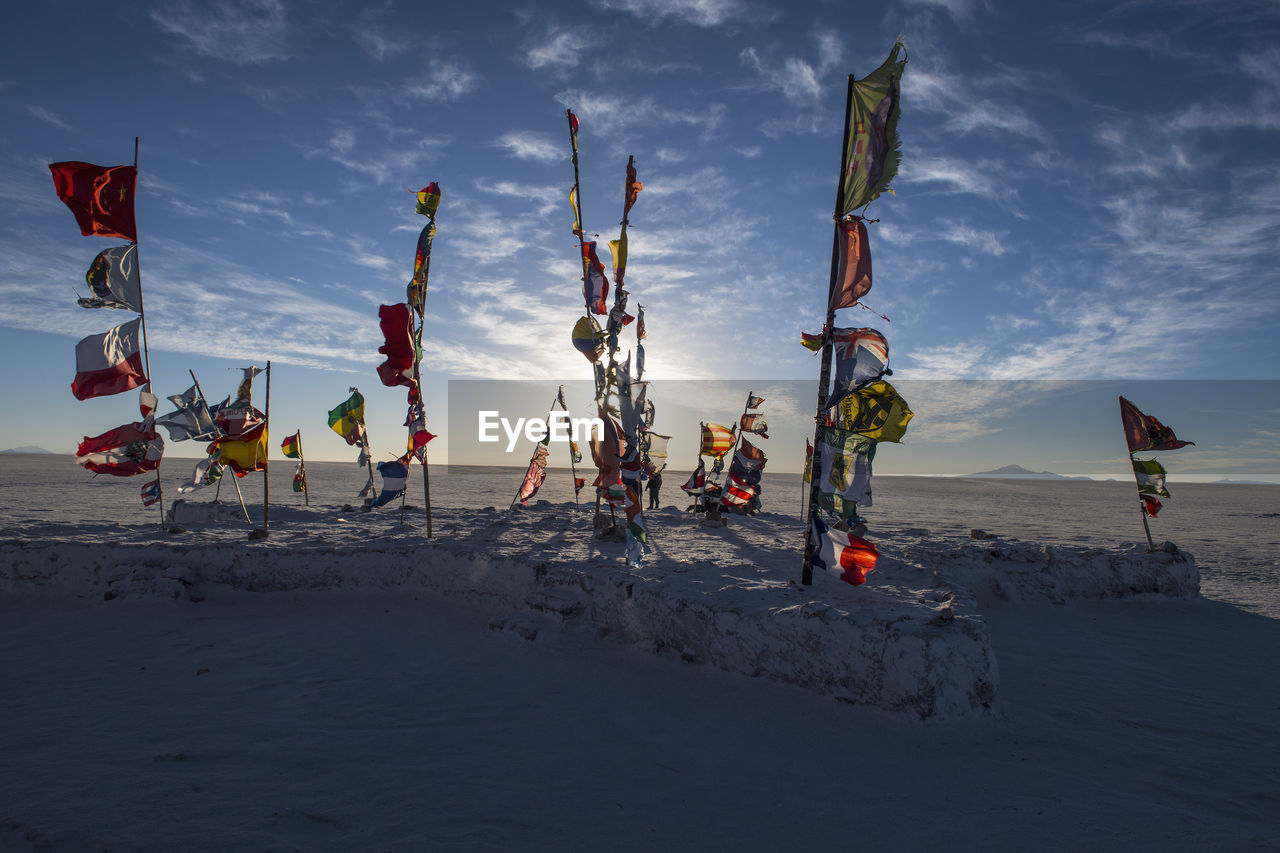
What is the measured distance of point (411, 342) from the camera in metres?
9.65

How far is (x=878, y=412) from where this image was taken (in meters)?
6.10

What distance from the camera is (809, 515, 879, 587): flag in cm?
589

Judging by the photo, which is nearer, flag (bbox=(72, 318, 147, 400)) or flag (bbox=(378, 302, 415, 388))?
flag (bbox=(72, 318, 147, 400))

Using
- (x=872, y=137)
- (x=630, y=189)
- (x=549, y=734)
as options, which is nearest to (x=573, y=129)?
(x=630, y=189)

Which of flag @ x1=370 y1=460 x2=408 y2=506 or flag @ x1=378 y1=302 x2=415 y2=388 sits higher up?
flag @ x1=378 y1=302 x2=415 y2=388

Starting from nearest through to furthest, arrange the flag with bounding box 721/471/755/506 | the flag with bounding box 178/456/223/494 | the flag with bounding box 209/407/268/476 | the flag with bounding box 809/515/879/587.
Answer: the flag with bounding box 809/515/879/587 < the flag with bounding box 209/407/268/476 < the flag with bounding box 721/471/755/506 < the flag with bounding box 178/456/223/494

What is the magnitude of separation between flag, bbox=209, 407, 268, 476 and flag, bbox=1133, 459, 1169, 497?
49.7ft

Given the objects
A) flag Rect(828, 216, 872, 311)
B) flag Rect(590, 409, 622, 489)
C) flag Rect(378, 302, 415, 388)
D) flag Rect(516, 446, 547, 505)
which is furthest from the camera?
flag Rect(516, 446, 547, 505)

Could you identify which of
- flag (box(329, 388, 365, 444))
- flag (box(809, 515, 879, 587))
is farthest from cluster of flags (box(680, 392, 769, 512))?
flag (box(329, 388, 365, 444))

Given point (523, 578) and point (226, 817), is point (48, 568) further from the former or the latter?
point (226, 817)

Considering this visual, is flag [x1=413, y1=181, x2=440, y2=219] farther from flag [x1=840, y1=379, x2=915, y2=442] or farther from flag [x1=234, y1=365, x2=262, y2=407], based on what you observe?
flag [x1=840, y1=379, x2=915, y2=442]

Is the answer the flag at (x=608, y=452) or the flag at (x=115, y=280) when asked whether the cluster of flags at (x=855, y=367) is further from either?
the flag at (x=115, y=280)

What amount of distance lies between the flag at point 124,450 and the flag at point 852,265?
383 inches

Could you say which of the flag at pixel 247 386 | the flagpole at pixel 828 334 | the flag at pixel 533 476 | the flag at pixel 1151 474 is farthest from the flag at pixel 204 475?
the flag at pixel 1151 474
